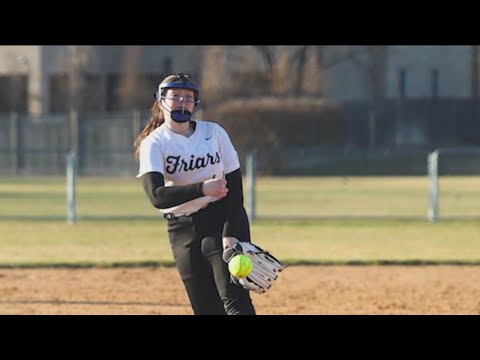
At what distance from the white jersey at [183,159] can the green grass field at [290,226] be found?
23.4 ft

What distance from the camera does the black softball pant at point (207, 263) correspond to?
679 centimetres

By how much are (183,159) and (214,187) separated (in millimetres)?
467

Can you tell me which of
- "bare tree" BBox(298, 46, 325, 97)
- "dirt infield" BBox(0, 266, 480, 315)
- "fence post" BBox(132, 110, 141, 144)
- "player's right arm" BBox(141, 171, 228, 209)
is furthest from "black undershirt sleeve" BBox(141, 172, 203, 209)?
"bare tree" BBox(298, 46, 325, 97)

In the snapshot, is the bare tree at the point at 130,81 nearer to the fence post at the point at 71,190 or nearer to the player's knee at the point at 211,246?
the fence post at the point at 71,190

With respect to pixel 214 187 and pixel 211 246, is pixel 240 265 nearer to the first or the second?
pixel 211 246

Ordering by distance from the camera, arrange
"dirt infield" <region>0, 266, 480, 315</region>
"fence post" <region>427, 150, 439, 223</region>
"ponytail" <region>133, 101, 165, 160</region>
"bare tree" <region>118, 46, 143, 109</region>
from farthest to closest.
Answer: "bare tree" <region>118, 46, 143, 109</region> < "fence post" <region>427, 150, 439, 223</region> < "dirt infield" <region>0, 266, 480, 315</region> < "ponytail" <region>133, 101, 165, 160</region>

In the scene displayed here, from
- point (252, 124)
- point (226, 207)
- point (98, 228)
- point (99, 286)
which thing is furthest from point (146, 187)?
point (252, 124)

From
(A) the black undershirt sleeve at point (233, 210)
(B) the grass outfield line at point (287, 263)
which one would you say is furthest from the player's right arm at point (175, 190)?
(B) the grass outfield line at point (287, 263)

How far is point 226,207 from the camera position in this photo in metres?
6.88

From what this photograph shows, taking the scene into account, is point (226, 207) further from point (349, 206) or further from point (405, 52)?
point (405, 52)

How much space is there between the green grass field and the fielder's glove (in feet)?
23.6

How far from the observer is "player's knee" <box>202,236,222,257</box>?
22.4ft

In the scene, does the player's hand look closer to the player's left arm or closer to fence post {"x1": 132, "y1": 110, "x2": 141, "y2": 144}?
the player's left arm
